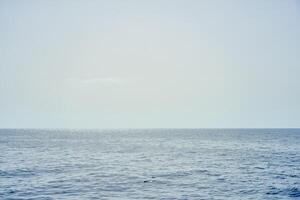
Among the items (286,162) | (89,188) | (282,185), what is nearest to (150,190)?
(89,188)

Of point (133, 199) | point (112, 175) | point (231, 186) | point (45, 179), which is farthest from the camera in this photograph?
point (112, 175)

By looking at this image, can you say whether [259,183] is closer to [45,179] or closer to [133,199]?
[133,199]

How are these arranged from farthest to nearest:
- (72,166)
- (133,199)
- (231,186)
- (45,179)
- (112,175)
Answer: (72,166) < (112,175) < (45,179) < (231,186) < (133,199)

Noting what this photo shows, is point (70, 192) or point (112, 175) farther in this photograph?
point (112, 175)

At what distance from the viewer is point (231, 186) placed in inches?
1460

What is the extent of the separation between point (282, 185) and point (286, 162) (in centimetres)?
2223

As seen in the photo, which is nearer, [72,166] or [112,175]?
[112,175]

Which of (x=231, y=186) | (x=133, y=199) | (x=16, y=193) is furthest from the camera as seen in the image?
(x=231, y=186)

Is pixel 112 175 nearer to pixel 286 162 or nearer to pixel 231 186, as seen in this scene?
pixel 231 186

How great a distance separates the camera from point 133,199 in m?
30.7

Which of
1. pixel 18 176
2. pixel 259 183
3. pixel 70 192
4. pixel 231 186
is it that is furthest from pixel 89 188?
pixel 259 183

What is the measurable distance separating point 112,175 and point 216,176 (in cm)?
1374

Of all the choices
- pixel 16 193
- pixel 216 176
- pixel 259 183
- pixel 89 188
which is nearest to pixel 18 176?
pixel 16 193

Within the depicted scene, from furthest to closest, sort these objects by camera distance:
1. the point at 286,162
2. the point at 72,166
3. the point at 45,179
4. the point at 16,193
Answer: the point at 286,162 → the point at 72,166 → the point at 45,179 → the point at 16,193
